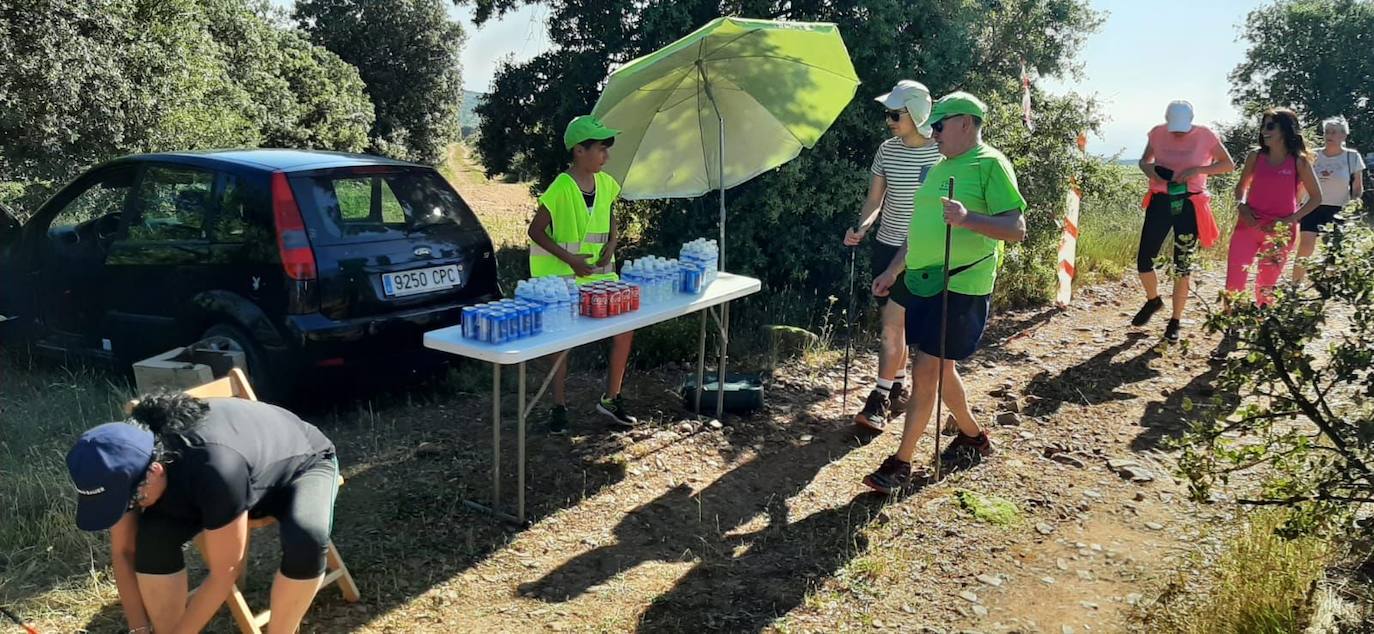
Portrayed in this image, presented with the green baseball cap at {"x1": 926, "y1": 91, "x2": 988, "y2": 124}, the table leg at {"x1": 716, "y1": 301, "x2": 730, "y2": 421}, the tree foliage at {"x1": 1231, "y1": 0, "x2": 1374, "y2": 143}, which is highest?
the tree foliage at {"x1": 1231, "y1": 0, "x2": 1374, "y2": 143}

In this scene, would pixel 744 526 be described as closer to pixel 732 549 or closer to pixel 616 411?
pixel 732 549

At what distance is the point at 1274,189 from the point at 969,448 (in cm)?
345

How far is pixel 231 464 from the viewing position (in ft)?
8.43

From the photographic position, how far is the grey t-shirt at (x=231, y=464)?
253 centimetres

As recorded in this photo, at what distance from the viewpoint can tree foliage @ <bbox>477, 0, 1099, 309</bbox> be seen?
8320 mm

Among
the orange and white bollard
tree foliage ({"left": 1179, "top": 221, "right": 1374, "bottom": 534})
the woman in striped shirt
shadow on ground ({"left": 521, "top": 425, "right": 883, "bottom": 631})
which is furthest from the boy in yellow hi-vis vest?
the orange and white bollard

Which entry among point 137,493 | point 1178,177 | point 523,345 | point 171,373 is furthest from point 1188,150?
point 137,493

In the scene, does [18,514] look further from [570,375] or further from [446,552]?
[570,375]

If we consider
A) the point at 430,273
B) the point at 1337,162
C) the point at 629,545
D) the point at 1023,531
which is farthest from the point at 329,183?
the point at 1337,162

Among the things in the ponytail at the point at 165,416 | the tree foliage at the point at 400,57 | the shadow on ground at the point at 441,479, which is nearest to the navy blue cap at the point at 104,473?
the ponytail at the point at 165,416

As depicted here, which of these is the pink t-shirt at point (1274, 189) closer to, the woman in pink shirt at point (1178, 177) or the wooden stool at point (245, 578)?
the woman in pink shirt at point (1178, 177)

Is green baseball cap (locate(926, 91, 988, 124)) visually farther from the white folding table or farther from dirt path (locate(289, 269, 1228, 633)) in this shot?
the white folding table

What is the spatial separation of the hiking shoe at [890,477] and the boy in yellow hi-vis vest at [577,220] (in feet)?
5.23

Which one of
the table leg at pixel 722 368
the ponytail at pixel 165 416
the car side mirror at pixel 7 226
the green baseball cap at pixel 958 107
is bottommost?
the table leg at pixel 722 368
